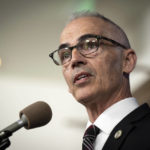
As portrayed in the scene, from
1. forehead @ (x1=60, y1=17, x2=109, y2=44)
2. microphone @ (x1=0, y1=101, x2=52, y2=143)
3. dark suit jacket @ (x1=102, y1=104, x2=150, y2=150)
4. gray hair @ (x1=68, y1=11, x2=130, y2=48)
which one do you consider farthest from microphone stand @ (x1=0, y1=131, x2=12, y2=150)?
gray hair @ (x1=68, y1=11, x2=130, y2=48)

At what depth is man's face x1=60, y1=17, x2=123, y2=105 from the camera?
87 cm

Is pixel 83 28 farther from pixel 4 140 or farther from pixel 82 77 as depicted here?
pixel 4 140

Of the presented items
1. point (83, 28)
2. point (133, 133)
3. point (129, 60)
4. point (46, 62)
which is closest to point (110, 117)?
point (133, 133)

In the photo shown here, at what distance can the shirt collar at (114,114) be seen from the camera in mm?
843

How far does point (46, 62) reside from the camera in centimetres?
131

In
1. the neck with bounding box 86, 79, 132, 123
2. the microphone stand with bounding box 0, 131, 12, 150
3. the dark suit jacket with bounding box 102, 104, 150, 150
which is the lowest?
the dark suit jacket with bounding box 102, 104, 150, 150

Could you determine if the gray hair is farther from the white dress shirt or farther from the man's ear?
the white dress shirt

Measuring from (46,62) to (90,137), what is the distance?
0.57 meters

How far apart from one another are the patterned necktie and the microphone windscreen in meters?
0.16

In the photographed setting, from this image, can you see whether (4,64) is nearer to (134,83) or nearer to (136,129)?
(134,83)

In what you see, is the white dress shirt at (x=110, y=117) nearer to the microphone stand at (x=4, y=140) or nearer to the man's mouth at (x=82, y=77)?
the man's mouth at (x=82, y=77)

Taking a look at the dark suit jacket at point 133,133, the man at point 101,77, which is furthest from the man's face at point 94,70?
the dark suit jacket at point 133,133

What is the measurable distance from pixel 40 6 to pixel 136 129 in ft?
2.96

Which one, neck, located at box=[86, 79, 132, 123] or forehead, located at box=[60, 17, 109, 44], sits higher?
forehead, located at box=[60, 17, 109, 44]
